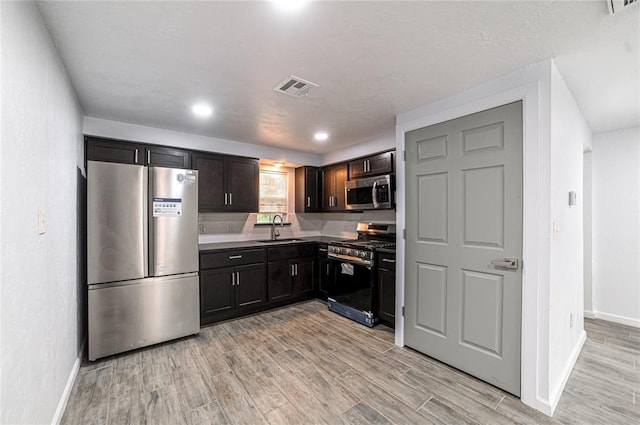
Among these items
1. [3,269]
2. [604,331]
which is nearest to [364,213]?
[604,331]

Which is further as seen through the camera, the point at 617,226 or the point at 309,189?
the point at 309,189

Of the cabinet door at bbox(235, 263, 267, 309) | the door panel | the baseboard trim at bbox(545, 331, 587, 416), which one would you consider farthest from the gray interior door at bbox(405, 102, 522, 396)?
the door panel

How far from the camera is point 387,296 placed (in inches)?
127

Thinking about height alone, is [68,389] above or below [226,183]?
below

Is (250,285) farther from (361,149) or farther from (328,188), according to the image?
(361,149)

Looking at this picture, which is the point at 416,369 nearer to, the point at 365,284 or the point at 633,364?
the point at 365,284

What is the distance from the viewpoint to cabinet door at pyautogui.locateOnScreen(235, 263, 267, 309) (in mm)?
3570

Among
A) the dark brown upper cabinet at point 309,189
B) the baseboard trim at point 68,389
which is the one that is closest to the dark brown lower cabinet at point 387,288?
the dark brown upper cabinet at point 309,189

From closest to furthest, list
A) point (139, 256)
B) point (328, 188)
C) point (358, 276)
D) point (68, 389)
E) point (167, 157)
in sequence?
point (68, 389), point (139, 256), point (167, 157), point (358, 276), point (328, 188)

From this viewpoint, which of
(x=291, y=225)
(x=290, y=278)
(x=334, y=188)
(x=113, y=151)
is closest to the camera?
(x=113, y=151)

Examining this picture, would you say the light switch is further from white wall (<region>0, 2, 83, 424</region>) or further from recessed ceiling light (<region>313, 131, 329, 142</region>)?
recessed ceiling light (<region>313, 131, 329, 142</region>)

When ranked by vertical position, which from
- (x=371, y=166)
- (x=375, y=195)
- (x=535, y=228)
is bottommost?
(x=535, y=228)

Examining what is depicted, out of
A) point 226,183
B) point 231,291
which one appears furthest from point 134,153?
point 231,291

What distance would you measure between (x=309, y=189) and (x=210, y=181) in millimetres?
1634
